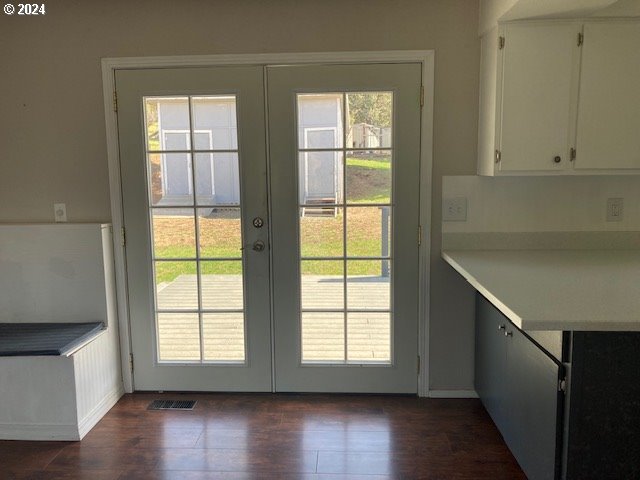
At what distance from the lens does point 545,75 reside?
7.43ft

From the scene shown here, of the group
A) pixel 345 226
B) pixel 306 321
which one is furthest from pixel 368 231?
pixel 306 321

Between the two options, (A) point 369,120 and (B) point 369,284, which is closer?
(A) point 369,120

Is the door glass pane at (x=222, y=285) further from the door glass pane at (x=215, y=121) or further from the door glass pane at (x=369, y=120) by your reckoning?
the door glass pane at (x=369, y=120)

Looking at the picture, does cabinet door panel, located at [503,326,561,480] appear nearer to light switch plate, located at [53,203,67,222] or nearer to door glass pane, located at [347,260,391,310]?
door glass pane, located at [347,260,391,310]

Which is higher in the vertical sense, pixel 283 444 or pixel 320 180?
pixel 320 180

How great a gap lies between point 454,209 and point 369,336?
88cm

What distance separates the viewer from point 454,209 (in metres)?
2.66

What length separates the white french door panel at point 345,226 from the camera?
8.55 ft

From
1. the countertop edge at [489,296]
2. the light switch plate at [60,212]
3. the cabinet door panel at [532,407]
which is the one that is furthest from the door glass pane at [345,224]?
the light switch plate at [60,212]

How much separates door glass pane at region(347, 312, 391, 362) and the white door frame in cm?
20

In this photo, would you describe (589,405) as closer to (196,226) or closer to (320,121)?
(320,121)

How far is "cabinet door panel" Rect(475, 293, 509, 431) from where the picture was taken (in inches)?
85.7

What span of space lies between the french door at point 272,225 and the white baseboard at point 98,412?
5.3 inches

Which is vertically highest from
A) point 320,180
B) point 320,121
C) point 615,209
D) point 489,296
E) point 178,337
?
point 320,121
